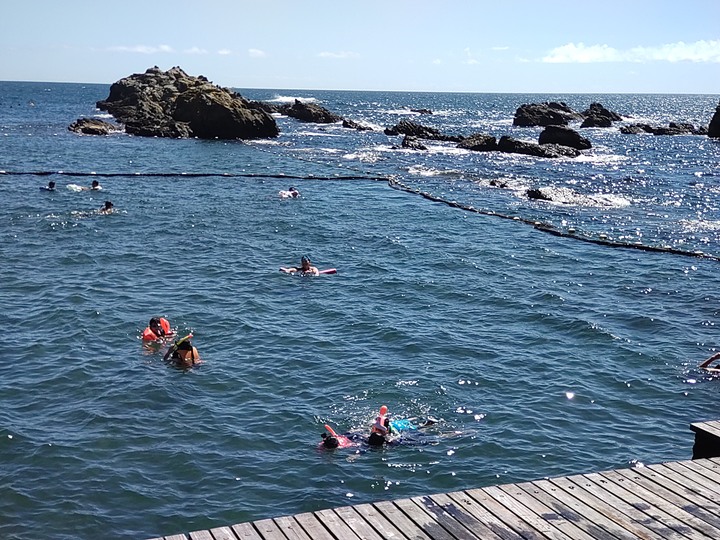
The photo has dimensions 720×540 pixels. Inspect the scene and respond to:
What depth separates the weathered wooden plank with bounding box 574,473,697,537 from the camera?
1062 centimetres

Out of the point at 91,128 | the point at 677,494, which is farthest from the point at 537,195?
the point at 91,128

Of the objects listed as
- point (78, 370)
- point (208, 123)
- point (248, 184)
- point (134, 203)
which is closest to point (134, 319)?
point (78, 370)

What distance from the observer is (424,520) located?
1082 cm

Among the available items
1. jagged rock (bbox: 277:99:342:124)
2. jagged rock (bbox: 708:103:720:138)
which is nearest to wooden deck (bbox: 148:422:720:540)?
jagged rock (bbox: 708:103:720:138)

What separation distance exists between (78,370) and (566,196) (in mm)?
41635

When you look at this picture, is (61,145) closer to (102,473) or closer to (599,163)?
(599,163)

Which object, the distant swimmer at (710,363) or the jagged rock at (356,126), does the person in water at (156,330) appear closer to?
the distant swimmer at (710,363)

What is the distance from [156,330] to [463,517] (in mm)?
14454

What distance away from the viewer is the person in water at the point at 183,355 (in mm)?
21031

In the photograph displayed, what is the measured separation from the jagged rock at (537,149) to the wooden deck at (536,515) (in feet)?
231

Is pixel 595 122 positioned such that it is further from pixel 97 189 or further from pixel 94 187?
pixel 94 187

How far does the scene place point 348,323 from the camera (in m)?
25.3

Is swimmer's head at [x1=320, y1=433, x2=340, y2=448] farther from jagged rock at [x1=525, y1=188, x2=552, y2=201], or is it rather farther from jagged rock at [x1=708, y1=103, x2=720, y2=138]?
jagged rock at [x1=708, y1=103, x2=720, y2=138]

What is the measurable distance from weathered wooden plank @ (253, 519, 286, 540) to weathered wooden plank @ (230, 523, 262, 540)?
0.07 metres
